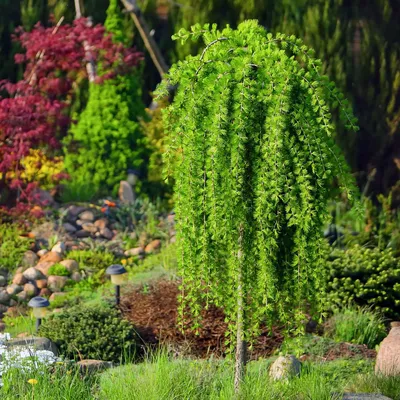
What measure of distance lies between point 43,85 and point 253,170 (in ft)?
23.4

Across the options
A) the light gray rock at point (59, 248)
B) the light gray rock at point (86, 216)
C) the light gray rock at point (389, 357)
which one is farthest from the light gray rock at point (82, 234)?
the light gray rock at point (389, 357)

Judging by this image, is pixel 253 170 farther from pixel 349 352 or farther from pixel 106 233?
pixel 106 233

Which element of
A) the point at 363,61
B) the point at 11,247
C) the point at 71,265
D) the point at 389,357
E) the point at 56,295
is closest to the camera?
the point at 389,357

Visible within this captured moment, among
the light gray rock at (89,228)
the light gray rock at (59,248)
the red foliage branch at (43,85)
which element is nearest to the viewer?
the light gray rock at (59,248)

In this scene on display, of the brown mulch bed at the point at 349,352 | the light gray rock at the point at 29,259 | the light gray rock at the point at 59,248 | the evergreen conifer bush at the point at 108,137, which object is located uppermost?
the evergreen conifer bush at the point at 108,137

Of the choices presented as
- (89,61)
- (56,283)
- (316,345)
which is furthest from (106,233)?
(316,345)

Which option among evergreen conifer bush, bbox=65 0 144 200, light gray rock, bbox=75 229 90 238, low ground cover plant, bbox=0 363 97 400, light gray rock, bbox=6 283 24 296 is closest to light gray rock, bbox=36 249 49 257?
light gray rock, bbox=75 229 90 238

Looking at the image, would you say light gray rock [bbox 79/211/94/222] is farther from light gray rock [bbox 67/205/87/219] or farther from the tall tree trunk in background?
the tall tree trunk in background

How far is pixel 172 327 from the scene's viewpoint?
8.23 meters

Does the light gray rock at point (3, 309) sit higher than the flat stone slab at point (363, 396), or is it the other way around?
the flat stone slab at point (363, 396)

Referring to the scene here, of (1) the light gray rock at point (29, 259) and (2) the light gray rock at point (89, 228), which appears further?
(2) the light gray rock at point (89, 228)

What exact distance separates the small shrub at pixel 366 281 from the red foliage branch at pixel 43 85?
4.30 meters

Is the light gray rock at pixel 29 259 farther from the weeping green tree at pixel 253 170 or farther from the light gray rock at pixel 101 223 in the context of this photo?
the weeping green tree at pixel 253 170

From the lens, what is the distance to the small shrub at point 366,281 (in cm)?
894
